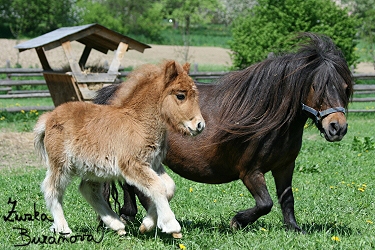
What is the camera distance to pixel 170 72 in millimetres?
5355

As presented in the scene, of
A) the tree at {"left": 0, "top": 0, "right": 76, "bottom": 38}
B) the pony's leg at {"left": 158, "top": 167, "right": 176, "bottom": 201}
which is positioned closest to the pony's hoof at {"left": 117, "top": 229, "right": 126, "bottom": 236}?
the pony's leg at {"left": 158, "top": 167, "right": 176, "bottom": 201}

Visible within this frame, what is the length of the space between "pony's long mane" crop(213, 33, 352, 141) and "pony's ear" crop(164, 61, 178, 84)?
97cm

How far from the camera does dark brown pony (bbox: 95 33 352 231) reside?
579 cm

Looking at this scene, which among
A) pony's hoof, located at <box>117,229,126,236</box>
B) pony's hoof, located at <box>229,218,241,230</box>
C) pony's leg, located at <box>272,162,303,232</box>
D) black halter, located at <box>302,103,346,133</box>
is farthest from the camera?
pony's leg, located at <box>272,162,303,232</box>

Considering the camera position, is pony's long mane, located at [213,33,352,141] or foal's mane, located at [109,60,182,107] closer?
foal's mane, located at [109,60,182,107]

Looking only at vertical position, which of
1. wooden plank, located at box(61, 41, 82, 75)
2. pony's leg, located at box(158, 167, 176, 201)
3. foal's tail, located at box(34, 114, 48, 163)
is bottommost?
wooden plank, located at box(61, 41, 82, 75)

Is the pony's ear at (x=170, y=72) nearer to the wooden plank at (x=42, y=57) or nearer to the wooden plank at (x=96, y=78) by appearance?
the wooden plank at (x=96, y=78)

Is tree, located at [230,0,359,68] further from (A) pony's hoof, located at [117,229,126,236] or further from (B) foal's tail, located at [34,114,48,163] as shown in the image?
(A) pony's hoof, located at [117,229,126,236]

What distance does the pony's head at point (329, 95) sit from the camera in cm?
558

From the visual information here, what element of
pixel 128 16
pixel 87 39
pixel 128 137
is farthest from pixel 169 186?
pixel 128 16

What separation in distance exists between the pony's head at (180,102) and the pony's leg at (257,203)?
1.09 m

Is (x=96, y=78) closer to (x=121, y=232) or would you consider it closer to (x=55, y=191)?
(x=55, y=191)

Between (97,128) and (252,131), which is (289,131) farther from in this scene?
(97,128)

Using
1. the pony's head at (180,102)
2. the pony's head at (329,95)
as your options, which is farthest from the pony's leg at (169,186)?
the pony's head at (329,95)
